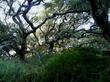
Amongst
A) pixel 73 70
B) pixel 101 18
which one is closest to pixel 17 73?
pixel 73 70

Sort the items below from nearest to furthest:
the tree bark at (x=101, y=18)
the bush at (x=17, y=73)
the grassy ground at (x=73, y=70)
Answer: the grassy ground at (x=73, y=70) → the bush at (x=17, y=73) → the tree bark at (x=101, y=18)

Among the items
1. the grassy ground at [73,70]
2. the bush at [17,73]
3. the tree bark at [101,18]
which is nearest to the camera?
the grassy ground at [73,70]

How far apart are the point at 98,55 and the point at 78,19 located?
36.3ft

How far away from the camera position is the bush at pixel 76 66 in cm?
474

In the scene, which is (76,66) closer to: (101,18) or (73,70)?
(73,70)

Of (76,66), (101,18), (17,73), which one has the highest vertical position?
(101,18)

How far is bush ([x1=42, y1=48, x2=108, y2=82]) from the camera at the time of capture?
4.74m

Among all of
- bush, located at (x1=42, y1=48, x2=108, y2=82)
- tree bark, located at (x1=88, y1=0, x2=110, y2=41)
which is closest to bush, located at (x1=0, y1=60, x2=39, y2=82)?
bush, located at (x1=42, y1=48, x2=108, y2=82)

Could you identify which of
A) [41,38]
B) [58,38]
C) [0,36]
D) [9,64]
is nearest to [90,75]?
[9,64]

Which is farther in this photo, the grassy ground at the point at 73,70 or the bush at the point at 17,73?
the bush at the point at 17,73

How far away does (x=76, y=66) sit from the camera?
4898mm

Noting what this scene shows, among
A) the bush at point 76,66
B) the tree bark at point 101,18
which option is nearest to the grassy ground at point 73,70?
the bush at point 76,66

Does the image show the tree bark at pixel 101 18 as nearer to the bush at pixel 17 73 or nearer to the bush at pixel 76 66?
the bush at pixel 76 66

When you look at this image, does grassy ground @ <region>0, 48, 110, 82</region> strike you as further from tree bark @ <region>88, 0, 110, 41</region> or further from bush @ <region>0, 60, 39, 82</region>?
tree bark @ <region>88, 0, 110, 41</region>
